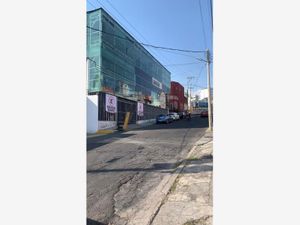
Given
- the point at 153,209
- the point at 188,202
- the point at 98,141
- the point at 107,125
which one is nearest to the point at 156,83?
the point at 107,125

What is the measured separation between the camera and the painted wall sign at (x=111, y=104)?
69.7ft

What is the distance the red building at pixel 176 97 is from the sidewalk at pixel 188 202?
152ft

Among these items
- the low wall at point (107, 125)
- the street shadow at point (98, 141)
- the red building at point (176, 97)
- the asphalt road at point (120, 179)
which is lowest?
the asphalt road at point (120, 179)

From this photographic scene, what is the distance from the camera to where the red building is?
2073 inches

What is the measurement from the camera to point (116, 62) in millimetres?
27203

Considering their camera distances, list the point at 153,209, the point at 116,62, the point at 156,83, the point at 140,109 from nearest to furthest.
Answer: the point at 153,209
the point at 116,62
the point at 140,109
the point at 156,83

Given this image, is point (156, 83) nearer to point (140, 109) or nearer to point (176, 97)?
point (176, 97)

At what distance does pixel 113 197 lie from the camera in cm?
413

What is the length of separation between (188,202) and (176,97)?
171ft

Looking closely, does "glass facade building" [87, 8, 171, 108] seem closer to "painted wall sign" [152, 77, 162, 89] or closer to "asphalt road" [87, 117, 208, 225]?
"painted wall sign" [152, 77, 162, 89]

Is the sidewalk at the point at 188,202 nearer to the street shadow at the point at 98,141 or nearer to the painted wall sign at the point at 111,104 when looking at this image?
the street shadow at the point at 98,141

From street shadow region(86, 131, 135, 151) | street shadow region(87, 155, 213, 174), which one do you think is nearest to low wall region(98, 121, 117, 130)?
street shadow region(86, 131, 135, 151)

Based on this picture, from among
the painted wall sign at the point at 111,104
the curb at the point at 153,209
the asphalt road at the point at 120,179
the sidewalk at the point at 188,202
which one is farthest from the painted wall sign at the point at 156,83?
the curb at the point at 153,209
